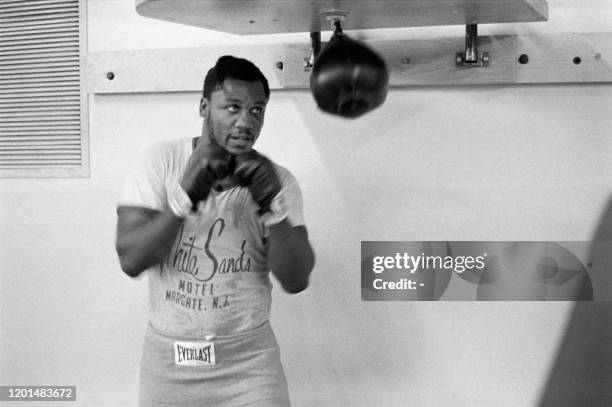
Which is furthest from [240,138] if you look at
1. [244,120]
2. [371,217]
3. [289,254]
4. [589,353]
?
[589,353]

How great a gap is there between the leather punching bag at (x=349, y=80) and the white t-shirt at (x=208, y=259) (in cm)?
31

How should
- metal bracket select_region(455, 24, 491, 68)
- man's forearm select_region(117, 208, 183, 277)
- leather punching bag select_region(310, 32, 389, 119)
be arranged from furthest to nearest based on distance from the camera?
metal bracket select_region(455, 24, 491, 68)
man's forearm select_region(117, 208, 183, 277)
leather punching bag select_region(310, 32, 389, 119)

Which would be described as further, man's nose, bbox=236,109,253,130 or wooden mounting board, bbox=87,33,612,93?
wooden mounting board, bbox=87,33,612,93

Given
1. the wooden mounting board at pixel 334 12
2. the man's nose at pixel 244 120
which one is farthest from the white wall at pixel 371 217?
the man's nose at pixel 244 120

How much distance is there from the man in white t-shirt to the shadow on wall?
34.6 inches

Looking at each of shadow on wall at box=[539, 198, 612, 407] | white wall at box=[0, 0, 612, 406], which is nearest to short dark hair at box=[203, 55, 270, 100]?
white wall at box=[0, 0, 612, 406]

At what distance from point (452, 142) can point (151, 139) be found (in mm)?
990

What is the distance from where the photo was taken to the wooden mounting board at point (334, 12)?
1747mm

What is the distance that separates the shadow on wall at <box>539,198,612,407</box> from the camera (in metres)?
2.25

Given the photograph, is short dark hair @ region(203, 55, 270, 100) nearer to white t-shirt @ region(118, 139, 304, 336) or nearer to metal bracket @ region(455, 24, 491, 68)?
white t-shirt @ region(118, 139, 304, 336)

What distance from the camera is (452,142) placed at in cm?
231

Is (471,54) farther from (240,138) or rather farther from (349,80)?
(240,138)

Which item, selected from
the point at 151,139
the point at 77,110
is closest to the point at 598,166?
the point at 151,139

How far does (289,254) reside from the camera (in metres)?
1.88
